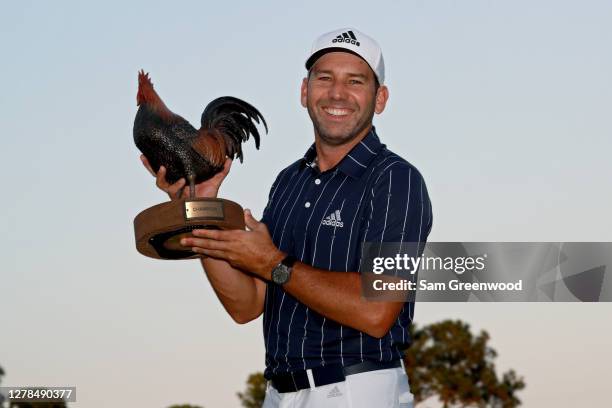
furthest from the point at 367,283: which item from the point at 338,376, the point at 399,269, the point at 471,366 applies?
the point at 471,366

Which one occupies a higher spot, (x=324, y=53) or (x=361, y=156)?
(x=324, y=53)

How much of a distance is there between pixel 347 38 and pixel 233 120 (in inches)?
61.5

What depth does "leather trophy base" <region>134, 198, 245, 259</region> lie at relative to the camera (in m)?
6.45

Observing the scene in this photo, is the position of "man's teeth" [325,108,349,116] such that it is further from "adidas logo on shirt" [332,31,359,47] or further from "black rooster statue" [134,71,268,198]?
"black rooster statue" [134,71,268,198]

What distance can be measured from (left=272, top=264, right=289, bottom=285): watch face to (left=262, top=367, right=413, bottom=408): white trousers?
725mm

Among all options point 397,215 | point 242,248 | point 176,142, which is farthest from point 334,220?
point 176,142

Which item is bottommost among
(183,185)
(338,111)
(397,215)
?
(397,215)

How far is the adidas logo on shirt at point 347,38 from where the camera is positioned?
6936mm

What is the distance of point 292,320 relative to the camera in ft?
21.6

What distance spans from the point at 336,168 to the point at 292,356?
4.12 ft

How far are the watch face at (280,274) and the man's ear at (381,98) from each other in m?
1.52

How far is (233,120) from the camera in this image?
8.21 m

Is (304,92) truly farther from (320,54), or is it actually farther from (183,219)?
(183,219)

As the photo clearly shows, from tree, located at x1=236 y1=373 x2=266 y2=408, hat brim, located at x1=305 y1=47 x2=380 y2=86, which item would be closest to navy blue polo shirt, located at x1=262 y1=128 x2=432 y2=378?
hat brim, located at x1=305 y1=47 x2=380 y2=86
